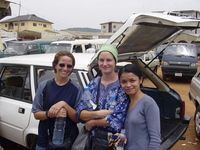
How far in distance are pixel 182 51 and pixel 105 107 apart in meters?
10.6

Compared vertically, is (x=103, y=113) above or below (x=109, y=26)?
below

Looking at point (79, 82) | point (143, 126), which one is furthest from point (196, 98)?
point (143, 126)

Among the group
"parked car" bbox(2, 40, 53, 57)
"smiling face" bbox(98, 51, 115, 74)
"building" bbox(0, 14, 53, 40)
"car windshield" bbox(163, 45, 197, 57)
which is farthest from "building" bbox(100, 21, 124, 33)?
"smiling face" bbox(98, 51, 115, 74)

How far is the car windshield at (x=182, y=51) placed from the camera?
11.1 metres

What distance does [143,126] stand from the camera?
1.70m

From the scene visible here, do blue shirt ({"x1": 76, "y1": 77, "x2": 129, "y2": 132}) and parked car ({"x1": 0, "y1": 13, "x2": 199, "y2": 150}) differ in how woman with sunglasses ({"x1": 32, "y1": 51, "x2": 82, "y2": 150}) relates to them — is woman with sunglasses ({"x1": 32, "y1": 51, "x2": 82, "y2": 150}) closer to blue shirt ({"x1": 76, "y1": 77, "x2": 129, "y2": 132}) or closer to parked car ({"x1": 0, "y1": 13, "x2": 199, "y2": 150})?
blue shirt ({"x1": 76, "y1": 77, "x2": 129, "y2": 132})

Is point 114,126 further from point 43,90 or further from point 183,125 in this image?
point 183,125

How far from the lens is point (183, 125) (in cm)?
320

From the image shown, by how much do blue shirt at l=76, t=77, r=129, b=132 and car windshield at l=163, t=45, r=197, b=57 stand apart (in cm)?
1008

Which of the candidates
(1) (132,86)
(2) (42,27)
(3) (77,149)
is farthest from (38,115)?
(2) (42,27)

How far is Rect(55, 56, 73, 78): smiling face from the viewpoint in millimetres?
2096

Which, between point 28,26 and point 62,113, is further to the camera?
point 28,26

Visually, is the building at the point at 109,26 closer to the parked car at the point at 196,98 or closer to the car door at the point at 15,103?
the parked car at the point at 196,98

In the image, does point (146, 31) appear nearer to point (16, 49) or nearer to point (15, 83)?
point (15, 83)
